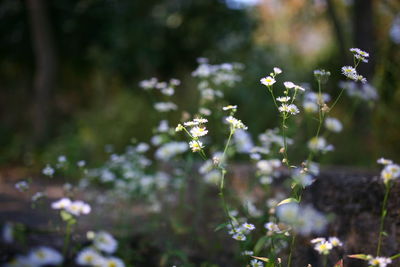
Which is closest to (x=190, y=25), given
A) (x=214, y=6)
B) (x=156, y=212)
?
(x=214, y=6)

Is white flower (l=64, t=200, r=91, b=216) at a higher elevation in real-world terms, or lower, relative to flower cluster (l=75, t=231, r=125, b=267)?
higher

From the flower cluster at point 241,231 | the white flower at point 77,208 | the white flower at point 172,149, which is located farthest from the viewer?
the white flower at point 172,149

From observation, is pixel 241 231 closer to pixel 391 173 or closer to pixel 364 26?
pixel 391 173

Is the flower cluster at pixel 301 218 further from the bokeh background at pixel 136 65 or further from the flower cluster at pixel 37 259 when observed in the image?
the bokeh background at pixel 136 65

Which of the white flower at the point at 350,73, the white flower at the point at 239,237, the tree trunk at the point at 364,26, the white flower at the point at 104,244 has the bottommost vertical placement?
the white flower at the point at 104,244

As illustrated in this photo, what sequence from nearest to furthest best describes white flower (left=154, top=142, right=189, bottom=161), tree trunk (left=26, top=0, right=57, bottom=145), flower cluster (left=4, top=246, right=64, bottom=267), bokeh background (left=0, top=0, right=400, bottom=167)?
flower cluster (left=4, top=246, right=64, bottom=267) → white flower (left=154, top=142, right=189, bottom=161) → bokeh background (left=0, top=0, right=400, bottom=167) → tree trunk (left=26, top=0, right=57, bottom=145)

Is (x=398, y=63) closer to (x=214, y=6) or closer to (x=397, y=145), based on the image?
(x=397, y=145)

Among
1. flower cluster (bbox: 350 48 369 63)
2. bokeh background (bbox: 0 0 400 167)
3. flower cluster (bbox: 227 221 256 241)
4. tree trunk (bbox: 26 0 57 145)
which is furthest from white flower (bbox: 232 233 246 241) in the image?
tree trunk (bbox: 26 0 57 145)

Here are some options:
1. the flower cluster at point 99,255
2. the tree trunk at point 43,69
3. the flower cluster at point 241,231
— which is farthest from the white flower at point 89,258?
the tree trunk at point 43,69

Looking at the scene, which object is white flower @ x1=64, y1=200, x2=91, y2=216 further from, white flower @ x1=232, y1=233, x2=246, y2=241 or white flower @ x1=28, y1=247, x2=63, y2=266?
white flower @ x1=232, y1=233, x2=246, y2=241
